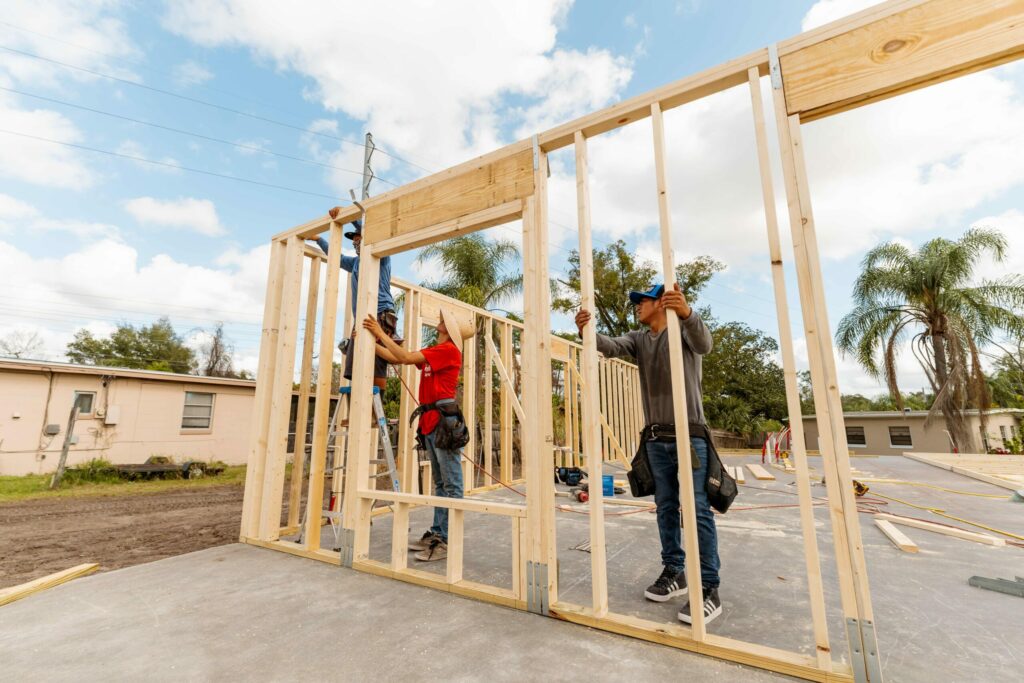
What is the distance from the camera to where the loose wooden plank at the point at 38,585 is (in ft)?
7.77

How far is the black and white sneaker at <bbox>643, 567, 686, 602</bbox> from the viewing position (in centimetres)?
221

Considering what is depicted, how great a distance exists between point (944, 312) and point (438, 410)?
1928cm

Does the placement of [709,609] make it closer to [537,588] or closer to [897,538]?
[537,588]

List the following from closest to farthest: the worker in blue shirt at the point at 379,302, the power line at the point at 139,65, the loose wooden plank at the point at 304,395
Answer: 1. the worker in blue shirt at the point at 379,302
2. the loose wooden plank at the point at 304,395
3. the power line at the point at 139,65

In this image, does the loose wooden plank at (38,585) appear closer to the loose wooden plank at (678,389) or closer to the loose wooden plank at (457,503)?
the loose wooden plank at (457,503)

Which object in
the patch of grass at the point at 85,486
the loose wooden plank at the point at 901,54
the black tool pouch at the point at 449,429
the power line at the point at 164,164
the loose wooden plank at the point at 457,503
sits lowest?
the patch of grass at the point at 85,486

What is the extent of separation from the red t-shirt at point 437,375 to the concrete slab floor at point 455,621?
3.41ft

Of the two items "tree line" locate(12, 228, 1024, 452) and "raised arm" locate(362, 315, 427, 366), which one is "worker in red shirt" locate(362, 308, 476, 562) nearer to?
"raised arm" locate(362, 315, 427, 366)

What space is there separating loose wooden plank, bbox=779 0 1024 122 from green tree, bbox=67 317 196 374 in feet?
101

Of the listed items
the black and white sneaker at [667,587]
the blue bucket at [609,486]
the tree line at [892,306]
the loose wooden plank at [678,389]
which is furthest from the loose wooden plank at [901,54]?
the tree line at [892,306]

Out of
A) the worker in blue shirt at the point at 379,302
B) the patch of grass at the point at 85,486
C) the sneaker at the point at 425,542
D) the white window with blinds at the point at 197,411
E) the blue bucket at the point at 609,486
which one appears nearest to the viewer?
the sneaker at the point at 425,542

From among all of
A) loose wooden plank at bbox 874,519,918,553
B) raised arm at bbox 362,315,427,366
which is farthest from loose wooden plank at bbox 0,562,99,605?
loose wooden plank at bbox 874,519,918,553

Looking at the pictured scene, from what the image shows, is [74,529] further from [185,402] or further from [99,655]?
[185,402]

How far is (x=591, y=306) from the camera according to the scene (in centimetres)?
233
